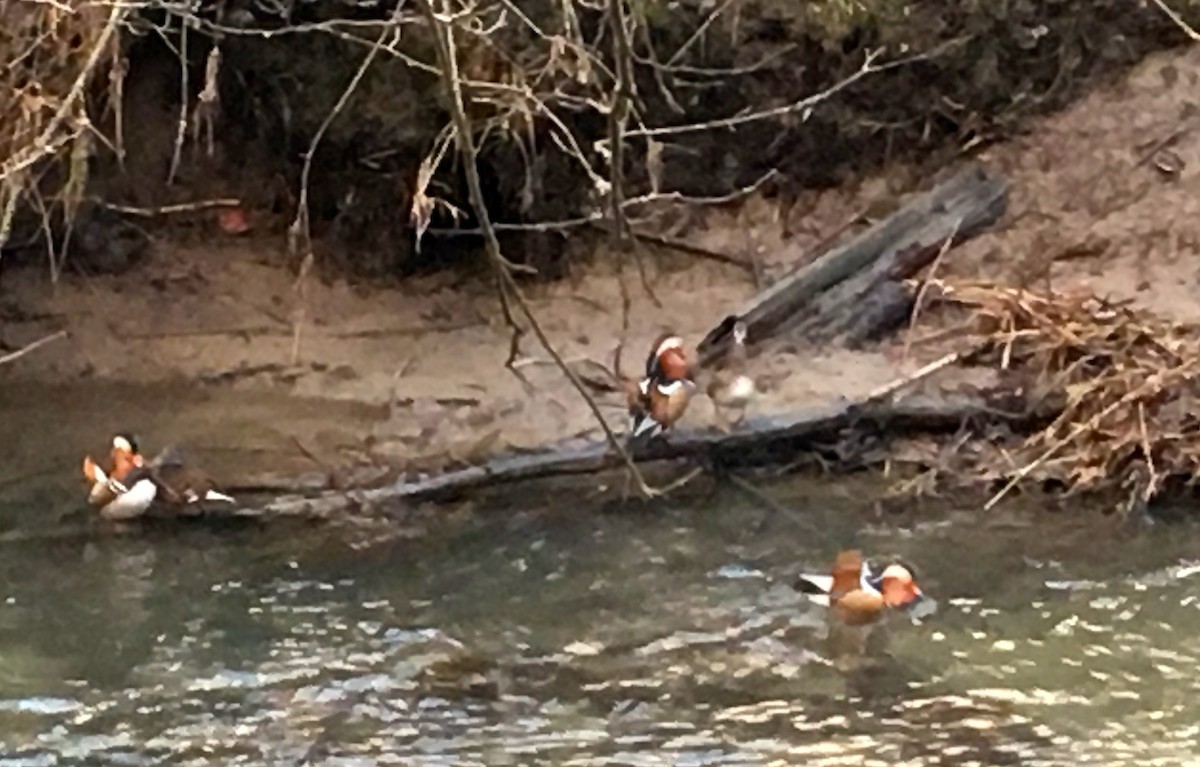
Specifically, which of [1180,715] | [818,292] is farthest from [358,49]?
[1180,715]

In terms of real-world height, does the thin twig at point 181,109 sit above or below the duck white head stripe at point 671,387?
above

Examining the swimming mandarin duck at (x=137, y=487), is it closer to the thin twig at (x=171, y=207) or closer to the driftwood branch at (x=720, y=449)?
the driftwood branch at (x=720, y=449)

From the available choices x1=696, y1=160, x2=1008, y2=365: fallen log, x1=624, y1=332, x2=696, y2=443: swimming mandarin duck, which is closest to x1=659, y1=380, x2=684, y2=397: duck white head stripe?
x1=624, y1=332, x2=696, y2=443: swimming mandarin duck

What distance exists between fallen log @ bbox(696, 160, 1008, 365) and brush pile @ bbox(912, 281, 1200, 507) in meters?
0.30

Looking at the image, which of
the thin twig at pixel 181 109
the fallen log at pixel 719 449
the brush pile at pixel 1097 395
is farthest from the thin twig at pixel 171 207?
the brush pile at pixel 1097 395

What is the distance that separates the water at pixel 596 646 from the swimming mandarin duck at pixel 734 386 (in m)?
0.25

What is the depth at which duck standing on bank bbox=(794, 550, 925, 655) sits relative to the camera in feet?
9.89

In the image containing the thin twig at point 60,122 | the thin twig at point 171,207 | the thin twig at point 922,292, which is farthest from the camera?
the thin twig at point 171,207

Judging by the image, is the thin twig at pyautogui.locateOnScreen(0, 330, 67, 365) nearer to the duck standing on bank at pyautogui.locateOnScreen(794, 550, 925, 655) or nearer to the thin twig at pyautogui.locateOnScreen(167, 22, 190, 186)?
the thin twig at pyautogui.locateOnScreen(167, 22, 190, 186)

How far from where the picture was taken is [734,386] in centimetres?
389

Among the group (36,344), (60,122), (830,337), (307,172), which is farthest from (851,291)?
(36,344)

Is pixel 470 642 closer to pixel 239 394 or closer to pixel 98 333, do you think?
pixel 239 394

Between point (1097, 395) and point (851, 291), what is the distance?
743mm

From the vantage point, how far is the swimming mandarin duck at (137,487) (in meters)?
3.42
